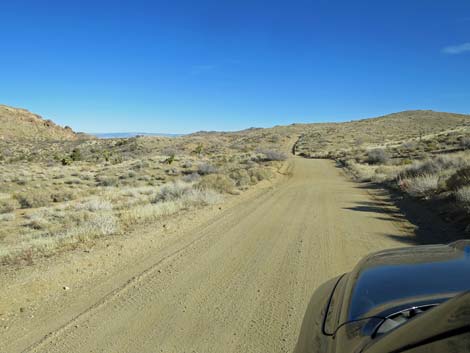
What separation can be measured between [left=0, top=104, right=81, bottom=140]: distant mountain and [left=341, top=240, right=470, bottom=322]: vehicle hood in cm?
10160

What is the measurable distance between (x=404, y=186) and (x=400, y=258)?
14.2 meters

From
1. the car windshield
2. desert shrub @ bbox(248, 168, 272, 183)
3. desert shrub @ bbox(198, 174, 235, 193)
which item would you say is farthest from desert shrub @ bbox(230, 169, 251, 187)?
the car windshield

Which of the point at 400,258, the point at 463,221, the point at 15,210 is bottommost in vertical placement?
the point at 15,210

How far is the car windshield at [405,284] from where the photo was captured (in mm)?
2096

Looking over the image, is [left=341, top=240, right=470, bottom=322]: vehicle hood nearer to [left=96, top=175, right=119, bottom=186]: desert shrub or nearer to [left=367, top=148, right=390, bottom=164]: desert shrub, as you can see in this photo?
[left=96, top=175, right=119, bottom=186]: desert shrub

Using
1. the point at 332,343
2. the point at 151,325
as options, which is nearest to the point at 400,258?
the point at 332,343

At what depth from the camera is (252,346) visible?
3928mm

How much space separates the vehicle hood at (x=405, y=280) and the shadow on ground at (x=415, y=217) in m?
5.62

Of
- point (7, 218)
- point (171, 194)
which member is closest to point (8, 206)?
point (7, 218)

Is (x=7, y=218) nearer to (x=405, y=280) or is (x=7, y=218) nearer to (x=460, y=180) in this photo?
(x=405, y=280)

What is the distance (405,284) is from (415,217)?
9.19 meters

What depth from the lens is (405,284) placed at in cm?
229

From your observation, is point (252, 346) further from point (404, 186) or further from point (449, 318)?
point (404, 186)

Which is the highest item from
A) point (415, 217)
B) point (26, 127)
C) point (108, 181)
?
point (26, 127)
